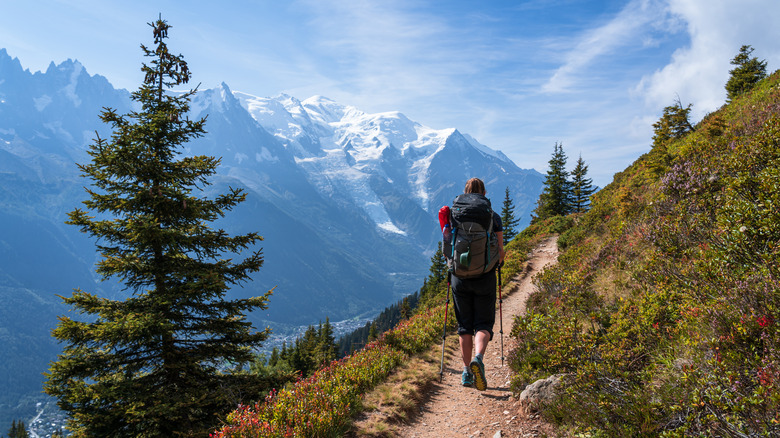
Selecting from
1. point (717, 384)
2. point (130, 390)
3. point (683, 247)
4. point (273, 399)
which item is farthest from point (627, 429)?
point (130, 390)

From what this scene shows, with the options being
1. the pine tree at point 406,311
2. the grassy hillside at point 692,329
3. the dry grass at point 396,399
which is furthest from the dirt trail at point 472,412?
the pine tree at point 406,311

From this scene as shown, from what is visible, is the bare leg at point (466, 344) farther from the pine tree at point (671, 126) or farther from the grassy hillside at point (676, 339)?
the pine tree at point (671, 126)

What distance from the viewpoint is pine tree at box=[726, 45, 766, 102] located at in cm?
2131

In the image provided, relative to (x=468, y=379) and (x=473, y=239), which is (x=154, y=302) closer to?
(x=468, y=379)

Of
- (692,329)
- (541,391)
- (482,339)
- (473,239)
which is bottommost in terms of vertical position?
(541,391)

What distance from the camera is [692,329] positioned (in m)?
4.15

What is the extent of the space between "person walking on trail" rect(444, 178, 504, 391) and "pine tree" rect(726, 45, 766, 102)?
84.3 ft

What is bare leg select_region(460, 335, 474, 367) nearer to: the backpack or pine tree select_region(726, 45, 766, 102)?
the backpack

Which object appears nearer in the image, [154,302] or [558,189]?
[154,302]

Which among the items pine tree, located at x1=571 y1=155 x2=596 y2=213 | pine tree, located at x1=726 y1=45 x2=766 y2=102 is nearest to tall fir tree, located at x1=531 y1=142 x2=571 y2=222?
pine tree, located at x1=571 y1=155 x2=596 y2=213

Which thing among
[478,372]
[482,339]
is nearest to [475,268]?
[482,339]

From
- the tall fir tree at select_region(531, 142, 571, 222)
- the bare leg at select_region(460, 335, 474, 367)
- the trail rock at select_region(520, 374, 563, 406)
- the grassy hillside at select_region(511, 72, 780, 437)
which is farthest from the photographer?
the tall fir tree at select_region(531, 142, 571, 222)

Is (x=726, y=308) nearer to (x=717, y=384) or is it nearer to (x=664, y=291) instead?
(x=717, y=384)

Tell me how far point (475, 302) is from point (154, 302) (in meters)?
8.12
